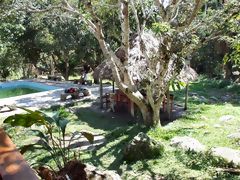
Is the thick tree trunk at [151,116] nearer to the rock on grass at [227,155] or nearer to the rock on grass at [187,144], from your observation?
the rock on grass at [187,144]

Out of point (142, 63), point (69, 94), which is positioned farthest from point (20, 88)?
point (142, 63)

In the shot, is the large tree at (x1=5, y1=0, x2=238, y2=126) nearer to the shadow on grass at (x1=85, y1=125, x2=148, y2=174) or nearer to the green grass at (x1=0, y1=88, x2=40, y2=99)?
the shadow on grass at (x1=85, y1=125, x2=148, y2=174)

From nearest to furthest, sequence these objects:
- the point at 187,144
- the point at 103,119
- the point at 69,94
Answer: the point at 187,144 → the point at 103,119 → the point at 69,94

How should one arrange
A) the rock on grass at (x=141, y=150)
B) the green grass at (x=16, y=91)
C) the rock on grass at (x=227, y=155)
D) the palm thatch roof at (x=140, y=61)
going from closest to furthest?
the rock on grass at (x=227, y=155), the rock on grass at (x=141, y=150), the palm thatch roof at (x=140, y=61), the green grass at (x=16, y=91)

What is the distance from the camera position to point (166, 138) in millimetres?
8648

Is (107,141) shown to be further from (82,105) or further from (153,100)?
(82,105)

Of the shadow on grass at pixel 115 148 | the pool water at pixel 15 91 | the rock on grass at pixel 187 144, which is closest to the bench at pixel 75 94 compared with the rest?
the pool water at pixel 15 91

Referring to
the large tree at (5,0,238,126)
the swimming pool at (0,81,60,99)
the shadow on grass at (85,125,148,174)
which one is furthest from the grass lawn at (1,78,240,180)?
the swimming pool at (0,81,60,99)

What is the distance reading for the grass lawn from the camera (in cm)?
642

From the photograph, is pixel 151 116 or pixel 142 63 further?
pixel 142 63

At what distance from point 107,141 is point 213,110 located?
215 inches

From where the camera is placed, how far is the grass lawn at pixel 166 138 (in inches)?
253

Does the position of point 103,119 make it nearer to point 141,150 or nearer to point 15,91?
point 141,150

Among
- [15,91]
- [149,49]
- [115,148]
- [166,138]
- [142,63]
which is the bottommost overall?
[115,148]
